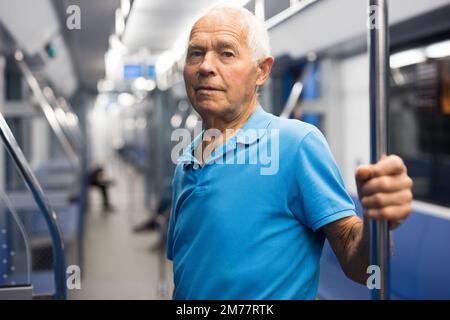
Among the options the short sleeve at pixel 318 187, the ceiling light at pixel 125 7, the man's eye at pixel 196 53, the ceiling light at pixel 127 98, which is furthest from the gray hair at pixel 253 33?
the ceiling light at pixel 127 98

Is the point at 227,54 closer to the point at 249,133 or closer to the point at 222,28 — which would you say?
A: the point at 222,28

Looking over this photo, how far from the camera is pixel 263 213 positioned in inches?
47.0

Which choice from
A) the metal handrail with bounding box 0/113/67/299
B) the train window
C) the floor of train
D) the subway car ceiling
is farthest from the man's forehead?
the train window

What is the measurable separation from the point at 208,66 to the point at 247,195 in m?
0.32

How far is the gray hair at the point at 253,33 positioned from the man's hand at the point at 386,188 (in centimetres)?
56

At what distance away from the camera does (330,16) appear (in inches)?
125

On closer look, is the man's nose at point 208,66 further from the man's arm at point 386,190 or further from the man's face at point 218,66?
the man's arm at point 386,190

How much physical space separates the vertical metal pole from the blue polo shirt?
0.22 metres

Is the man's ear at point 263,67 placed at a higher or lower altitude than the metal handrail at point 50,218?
higher

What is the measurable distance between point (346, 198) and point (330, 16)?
89.6 inches

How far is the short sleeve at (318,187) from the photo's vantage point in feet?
3.68

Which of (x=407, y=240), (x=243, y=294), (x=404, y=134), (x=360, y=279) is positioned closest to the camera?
(x=360, y=279)
